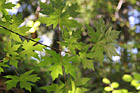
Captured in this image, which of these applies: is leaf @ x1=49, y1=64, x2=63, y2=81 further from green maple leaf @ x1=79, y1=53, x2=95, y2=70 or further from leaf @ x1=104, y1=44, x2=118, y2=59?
leaf @ x1=104, y1=44, x2=118, y2=59

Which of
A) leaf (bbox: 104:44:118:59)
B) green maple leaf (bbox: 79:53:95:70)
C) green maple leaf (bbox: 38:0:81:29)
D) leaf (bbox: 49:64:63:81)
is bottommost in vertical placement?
leaf (bbox: 49:64:63:81)

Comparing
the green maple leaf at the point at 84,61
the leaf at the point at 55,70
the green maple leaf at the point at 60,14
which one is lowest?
the leaf at the point at 55,70

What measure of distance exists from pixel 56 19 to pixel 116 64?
7.87 ft

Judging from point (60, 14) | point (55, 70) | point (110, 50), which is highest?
point (60, 14)

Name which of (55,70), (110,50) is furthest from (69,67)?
(110,50)

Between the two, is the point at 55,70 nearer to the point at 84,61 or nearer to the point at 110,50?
the point at 84,61

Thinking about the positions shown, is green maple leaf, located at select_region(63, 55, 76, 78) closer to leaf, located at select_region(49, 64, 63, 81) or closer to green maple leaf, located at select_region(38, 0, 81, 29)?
leaf, located at select_region(49, 64, 63, 81)

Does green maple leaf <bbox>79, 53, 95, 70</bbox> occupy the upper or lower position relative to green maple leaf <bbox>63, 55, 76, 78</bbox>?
upper

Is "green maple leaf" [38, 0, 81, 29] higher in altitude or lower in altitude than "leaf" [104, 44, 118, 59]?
higher

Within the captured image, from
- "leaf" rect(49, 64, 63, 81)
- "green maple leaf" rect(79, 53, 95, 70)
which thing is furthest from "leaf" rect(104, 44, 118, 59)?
"leaf" rect(49, 64, 63, 81)

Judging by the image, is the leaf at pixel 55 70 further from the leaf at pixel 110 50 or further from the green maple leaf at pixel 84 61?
the leaf at pixel 110 50

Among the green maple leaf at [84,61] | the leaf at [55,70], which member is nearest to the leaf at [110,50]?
the green maple leaf at [84,61]

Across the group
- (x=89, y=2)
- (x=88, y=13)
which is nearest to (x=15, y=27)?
(x=88, y=13)

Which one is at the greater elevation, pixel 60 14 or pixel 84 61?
pixel 60 14
